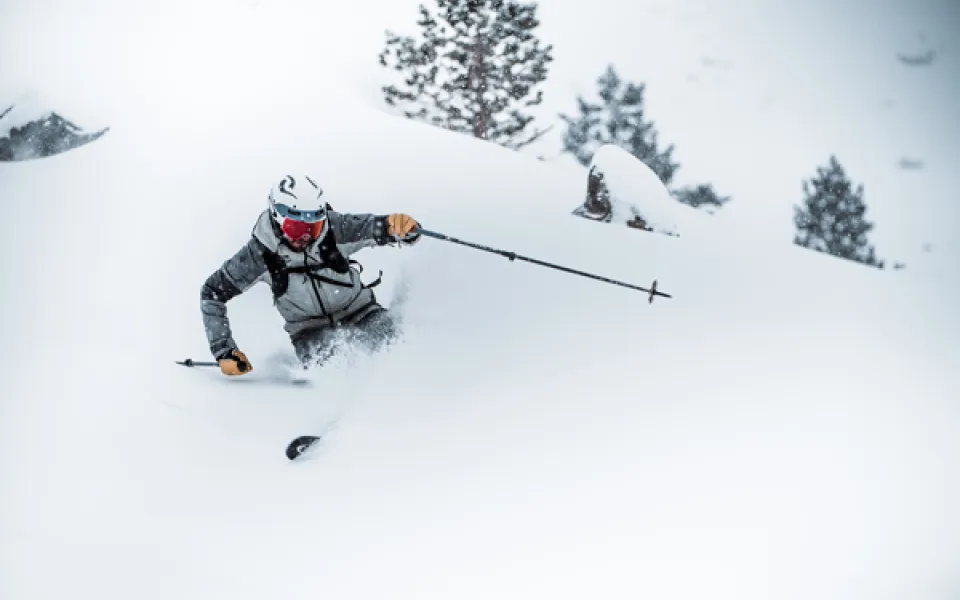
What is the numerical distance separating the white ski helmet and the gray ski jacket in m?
0.17

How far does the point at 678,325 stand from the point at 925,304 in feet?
11.0

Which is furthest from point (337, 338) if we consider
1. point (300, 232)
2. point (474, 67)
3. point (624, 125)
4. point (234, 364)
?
point (624, 125)

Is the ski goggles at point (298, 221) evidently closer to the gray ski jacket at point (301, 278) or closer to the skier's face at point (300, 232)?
the skier's face at point (300, 232)

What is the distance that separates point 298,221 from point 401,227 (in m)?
0.76

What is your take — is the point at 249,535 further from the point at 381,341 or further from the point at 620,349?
the point at 620,349

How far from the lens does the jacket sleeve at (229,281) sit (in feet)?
15.4

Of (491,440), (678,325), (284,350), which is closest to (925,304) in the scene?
(678,325)

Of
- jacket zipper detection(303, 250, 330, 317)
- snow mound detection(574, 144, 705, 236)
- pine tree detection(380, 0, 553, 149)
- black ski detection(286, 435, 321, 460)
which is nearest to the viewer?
black ski detection(286, 435, 321, 460)

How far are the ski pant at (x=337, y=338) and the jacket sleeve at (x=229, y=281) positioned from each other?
612 mm

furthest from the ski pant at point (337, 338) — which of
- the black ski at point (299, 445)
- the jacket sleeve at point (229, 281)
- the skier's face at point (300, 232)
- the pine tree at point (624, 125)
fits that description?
the pine tree at point (624, 125)

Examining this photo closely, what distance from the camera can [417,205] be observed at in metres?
8.16

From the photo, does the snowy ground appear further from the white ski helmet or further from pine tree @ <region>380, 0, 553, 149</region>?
pine tree @ <region>380, 0, 553, 149</region>

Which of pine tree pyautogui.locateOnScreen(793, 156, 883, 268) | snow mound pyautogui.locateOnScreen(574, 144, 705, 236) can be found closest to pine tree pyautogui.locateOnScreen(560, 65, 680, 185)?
pine tree pyautogui.locateOnScreen(793, 156, 883, 268)

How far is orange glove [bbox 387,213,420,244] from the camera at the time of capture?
16.1ft
